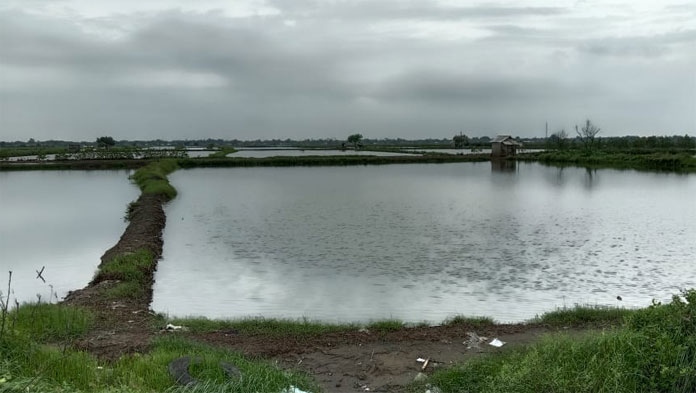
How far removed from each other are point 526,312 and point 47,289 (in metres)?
7.76

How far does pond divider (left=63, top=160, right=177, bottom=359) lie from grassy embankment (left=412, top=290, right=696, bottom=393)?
315 centimetres

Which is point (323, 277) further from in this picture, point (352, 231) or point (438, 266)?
point (352, 231)

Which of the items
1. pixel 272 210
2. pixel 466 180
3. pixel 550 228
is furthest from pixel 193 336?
pixel 466 180

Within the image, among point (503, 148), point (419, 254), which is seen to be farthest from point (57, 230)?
point (503, 148)

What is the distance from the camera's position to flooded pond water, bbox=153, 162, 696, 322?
8.12 metres

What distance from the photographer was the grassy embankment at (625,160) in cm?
3881

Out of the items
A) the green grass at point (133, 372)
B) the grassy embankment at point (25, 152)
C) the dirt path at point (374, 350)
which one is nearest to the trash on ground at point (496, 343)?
the dirt path at point (374, 350)

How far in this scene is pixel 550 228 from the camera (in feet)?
46.2

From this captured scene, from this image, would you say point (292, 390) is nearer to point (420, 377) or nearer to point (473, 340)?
point (420, 377)

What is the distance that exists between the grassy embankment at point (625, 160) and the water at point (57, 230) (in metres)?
35.9

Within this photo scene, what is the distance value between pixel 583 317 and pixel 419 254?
15.7 feet

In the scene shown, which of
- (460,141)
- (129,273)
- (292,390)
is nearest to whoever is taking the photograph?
(292,390)

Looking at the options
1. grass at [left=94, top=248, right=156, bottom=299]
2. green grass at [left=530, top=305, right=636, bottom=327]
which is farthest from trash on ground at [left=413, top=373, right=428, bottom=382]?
grass at [left=94, top=248, right=156, bottom=299]

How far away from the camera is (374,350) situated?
17.8 ft
